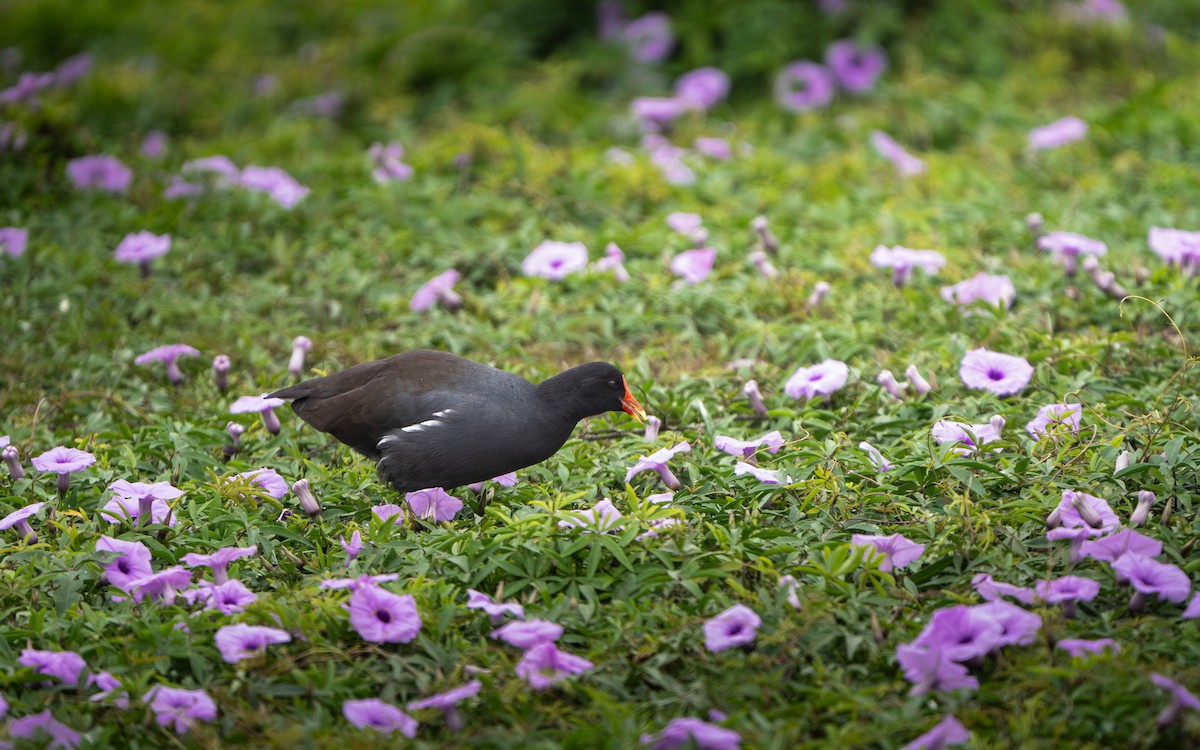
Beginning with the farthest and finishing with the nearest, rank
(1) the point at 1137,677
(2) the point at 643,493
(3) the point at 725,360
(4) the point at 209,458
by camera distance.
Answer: (3) the point at 725,360 < (4) the point at 209,458 < (2) the point at 643,493 < (1) the point at 1137,677

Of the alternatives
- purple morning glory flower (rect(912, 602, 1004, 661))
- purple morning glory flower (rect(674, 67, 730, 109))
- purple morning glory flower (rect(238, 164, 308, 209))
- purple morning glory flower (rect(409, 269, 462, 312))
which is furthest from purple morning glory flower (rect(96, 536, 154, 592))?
purple morning glory flower (rect(674, 67, 730, 109))

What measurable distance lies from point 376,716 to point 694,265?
299cm

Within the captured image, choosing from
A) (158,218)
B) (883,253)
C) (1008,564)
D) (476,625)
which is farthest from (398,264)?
(1008,564)

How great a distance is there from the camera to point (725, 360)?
518 cm

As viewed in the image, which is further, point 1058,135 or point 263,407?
point 1058,135

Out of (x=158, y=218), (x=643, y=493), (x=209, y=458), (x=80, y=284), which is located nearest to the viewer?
(x=643, y=493)

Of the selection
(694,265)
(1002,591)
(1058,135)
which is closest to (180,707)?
(1002,591)

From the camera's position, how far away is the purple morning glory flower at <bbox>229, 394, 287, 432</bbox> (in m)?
4.35

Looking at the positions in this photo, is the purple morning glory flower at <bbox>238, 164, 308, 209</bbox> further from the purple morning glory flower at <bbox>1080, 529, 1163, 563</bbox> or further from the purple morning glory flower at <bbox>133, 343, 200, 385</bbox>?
the purple morning glory flower at <bbox>1080, 529, 1163, 563</bbox>

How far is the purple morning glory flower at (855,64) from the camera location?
7.89 metres

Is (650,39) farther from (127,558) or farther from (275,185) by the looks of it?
(127,558)

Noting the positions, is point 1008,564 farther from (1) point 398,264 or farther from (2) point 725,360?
(1) point 398,264

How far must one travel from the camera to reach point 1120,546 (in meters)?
3.49

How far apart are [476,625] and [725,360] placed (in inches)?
80.0
